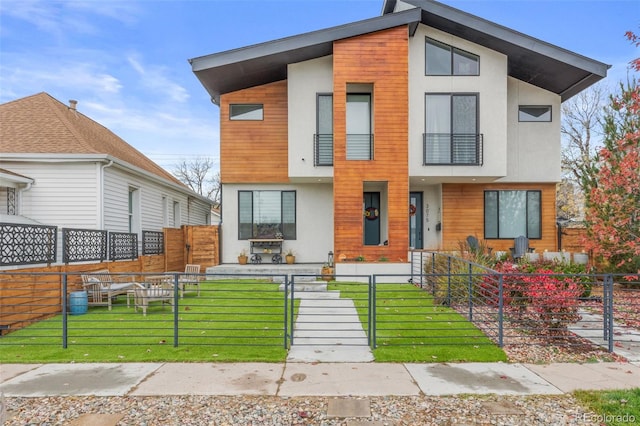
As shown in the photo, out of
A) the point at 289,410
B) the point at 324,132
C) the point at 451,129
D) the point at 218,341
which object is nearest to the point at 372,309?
the point at 289,410

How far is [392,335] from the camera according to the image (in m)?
5.86

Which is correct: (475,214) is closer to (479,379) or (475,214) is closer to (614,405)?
(479,379)

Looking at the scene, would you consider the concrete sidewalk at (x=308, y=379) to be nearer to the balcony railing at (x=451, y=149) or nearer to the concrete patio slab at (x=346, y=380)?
the concrete patio slab at (x=346, y=380)

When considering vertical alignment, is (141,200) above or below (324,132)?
below

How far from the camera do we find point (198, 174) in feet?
145

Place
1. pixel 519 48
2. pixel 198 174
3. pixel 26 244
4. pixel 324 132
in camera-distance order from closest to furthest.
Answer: pixel 26 244 < pixel 519 48 < pixel 324 132 < pixel 198 174

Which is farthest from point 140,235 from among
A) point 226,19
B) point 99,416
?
point 226,19

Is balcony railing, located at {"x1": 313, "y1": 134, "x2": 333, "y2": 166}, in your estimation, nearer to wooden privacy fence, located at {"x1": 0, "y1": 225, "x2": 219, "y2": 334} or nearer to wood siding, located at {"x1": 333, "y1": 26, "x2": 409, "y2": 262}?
wood siding, located at {"x1": 333, "y1": 26, "x2": 409, "y2": 262}

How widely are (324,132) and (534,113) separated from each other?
26.1ft

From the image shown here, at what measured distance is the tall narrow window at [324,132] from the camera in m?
12.1

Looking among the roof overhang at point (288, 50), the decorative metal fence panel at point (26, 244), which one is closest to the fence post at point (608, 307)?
the roof overhang at point (288, 50)

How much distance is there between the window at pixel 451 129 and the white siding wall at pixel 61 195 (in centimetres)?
1040

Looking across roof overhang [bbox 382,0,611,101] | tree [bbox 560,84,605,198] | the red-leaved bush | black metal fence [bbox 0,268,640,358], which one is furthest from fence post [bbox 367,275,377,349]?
tree [bbox 560,84,605,198]

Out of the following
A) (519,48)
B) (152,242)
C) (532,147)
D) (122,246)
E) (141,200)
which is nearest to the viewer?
(122,246)
